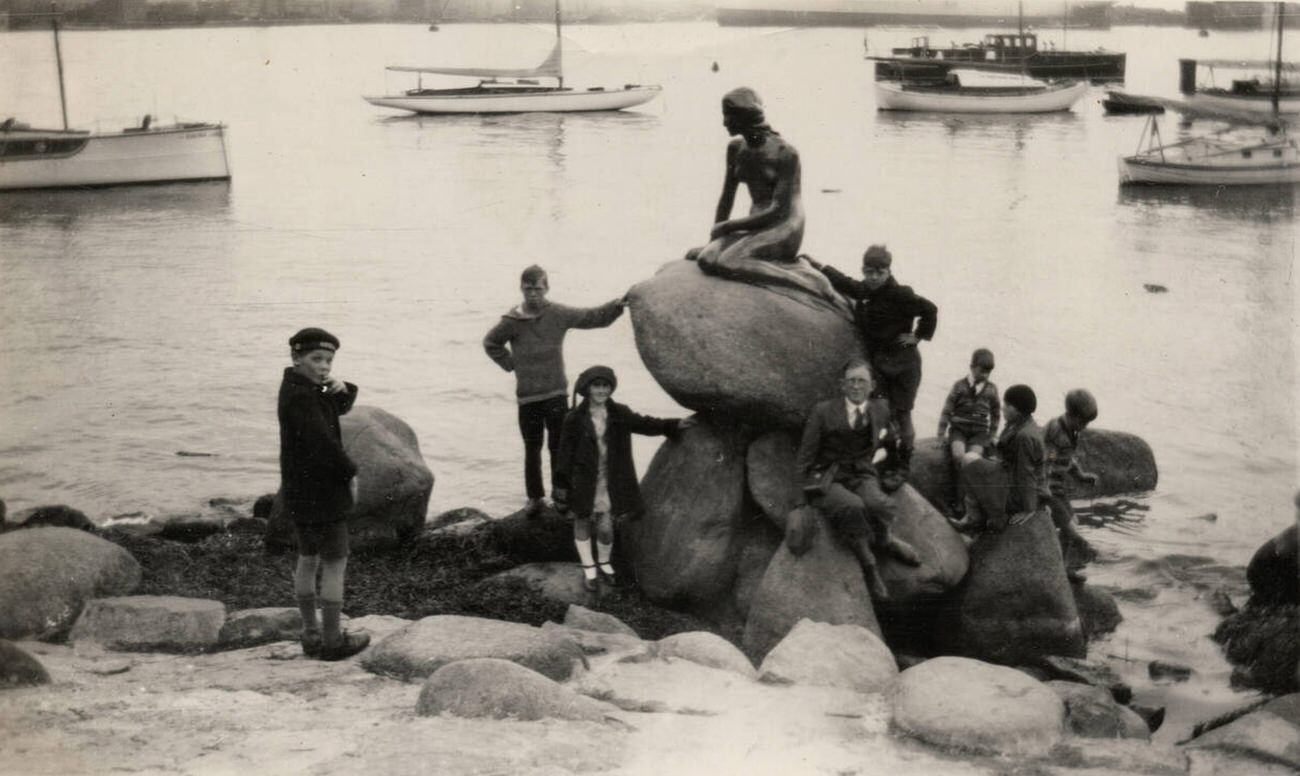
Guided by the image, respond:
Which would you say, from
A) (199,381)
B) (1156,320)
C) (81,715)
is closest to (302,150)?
(199,381)

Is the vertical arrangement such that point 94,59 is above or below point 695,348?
above

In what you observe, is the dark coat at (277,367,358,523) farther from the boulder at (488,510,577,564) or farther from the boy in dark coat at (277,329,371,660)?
the boulder at (488,510,577,564)

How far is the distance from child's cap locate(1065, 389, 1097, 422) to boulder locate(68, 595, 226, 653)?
5800mm

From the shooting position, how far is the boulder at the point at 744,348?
9164 mm

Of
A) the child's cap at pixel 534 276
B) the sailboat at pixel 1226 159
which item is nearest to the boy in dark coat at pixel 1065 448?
the child's cap at pixel 534 276

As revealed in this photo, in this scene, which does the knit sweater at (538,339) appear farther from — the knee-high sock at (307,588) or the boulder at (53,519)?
the boulder at (53,519)

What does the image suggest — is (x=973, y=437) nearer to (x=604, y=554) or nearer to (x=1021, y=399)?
(x=1021, y=399)

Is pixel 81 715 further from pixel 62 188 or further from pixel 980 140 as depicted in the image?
pixel 980 140

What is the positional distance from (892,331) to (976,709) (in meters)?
3.19

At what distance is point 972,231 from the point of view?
31.3 metres

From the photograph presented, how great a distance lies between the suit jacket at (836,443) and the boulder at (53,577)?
4.30m

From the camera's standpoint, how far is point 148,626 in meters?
7.87

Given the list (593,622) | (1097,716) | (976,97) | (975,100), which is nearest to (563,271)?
(593,622)

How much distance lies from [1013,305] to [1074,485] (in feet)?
38.6
